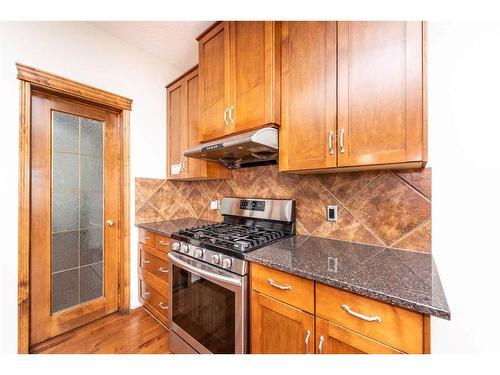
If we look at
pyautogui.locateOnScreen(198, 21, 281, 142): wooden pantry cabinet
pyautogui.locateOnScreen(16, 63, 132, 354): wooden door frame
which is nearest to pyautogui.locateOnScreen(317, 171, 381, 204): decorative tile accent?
pyautogui.locateOnScreen(198, 21, 281, 142): wooden pantry cabinet

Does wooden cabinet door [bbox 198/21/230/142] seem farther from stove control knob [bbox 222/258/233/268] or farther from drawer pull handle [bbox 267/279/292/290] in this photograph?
drawer pull handle [bbox 267/279/292/290]

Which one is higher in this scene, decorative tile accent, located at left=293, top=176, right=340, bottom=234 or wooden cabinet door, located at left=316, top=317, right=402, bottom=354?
decorative tile accent, located at left=293, top=176, right=340, bottom=234

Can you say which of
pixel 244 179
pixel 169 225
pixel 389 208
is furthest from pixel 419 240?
pixel 169 225

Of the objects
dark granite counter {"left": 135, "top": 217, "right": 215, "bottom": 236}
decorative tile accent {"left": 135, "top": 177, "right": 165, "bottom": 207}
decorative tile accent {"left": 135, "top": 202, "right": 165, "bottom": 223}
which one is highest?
decorative tile accent {"left": 135, "top": 177, "right": 165, "bottom": 207}

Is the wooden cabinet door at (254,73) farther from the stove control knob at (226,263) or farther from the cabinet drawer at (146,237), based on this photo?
the cabinet drawer at (146,237)

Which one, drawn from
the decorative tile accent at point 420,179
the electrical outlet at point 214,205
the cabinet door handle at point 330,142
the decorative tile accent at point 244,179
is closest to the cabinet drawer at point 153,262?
the electrical outlet at point 214,205

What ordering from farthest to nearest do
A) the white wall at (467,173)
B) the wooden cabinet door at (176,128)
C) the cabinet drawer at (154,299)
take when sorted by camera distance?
1. the wooden cabinet door at (176,128)
2. the cabinet drawer at (154,299)
3. the white wall at (467,173)

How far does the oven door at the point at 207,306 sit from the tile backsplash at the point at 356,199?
2.29 ft

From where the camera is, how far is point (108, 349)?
1.55 meters

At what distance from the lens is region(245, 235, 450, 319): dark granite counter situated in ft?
2.16

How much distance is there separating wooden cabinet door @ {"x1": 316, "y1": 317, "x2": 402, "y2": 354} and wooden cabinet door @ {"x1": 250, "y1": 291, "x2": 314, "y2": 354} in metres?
0.04

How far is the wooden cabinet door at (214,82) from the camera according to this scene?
4.95 ft

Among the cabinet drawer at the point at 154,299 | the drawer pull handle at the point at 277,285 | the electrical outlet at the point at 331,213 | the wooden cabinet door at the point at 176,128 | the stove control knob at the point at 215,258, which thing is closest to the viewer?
the drawer pull handle at the point at 277,285
